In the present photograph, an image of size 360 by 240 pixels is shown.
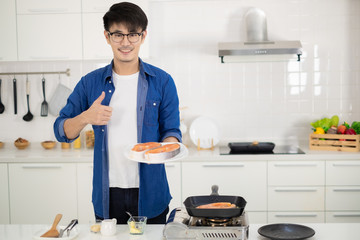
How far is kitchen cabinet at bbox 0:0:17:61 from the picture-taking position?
411cm

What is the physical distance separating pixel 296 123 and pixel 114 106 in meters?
2.60

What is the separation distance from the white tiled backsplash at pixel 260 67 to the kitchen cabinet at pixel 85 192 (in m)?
1.05

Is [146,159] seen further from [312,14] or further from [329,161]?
[312,14]

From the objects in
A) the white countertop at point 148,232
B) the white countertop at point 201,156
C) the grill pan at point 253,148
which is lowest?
the white countertop at point 148,232

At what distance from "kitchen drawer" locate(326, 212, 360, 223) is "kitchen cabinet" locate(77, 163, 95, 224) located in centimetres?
202

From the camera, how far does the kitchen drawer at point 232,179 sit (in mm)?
3818

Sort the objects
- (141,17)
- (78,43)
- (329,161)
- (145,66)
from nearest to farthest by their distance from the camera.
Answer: (141,17) → (145,66) → (329,161) → (78,43)

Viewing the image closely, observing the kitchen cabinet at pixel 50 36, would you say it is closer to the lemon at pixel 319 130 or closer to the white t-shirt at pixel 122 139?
the white t-shirt at pixel 122 139

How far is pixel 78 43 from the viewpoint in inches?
161

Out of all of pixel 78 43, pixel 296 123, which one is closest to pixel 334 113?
pixel 296 123

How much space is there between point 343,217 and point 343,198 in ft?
A: 0.53

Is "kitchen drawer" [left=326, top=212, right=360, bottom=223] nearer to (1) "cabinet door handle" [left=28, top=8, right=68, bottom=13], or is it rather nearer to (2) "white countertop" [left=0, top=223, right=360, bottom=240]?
(2) "white countertop" [left=0, top=223, right=360, bottom=240]

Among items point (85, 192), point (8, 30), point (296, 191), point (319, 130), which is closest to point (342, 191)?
point (296, 191)

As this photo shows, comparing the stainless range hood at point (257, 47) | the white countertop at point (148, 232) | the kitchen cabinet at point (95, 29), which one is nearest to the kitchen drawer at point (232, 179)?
the stainless range hood at point (257, 47)
